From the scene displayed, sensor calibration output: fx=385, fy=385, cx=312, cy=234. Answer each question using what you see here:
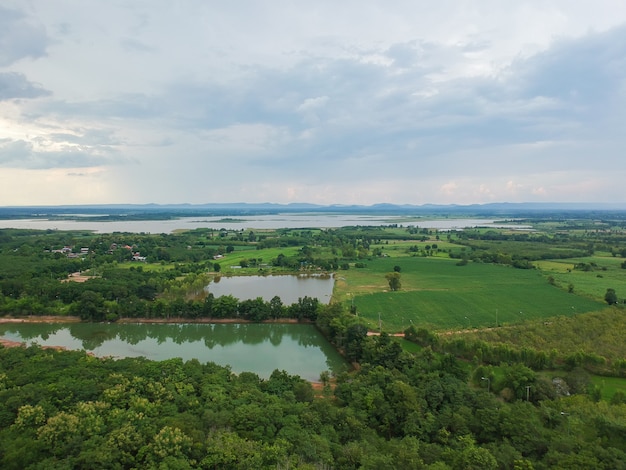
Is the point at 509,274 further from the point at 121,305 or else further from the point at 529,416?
the point at 121,305

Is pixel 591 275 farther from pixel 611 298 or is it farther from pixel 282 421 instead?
pixel 282 421

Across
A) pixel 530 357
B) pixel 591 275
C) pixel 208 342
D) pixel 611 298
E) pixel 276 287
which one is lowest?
pixel 208 342

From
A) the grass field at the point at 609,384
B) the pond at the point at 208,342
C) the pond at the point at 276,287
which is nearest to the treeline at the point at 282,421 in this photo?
the grass field at the point at 609,384

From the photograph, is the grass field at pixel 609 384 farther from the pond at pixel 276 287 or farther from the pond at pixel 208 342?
the pond at pixel 276 287

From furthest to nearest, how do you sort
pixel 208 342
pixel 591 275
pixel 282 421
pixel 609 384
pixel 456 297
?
pixel 591 275, pixel 456 297, pixel 208 342, pixel 609 384, pixel 282 421

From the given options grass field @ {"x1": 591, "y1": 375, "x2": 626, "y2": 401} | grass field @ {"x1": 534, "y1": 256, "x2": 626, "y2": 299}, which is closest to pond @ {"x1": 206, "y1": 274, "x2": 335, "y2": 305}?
grass field @ {"x1": 591, "y1": 375, "x2": 626, "y2": 401}

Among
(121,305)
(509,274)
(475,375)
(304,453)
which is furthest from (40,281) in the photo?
(509,274)

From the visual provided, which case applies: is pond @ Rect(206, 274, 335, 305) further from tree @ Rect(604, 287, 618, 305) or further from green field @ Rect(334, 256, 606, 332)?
tree @ Rect(604, 287, 618, 305)

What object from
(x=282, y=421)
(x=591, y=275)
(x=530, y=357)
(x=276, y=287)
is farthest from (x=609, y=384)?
(x=591, y=275)
